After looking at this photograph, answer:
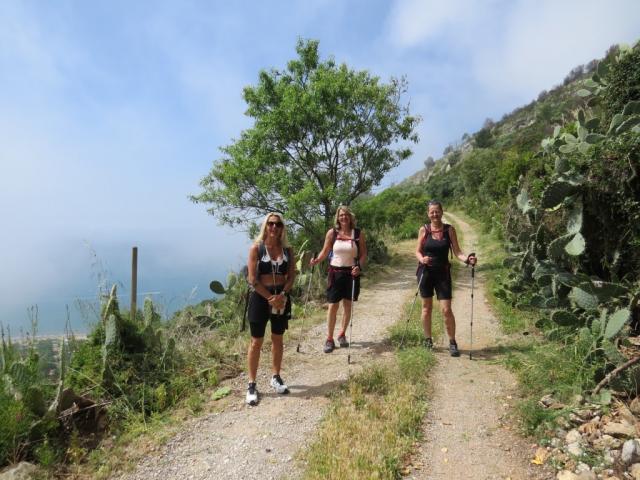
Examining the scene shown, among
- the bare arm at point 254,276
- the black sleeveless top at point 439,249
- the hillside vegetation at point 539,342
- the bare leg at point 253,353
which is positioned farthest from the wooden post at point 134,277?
the black sleeveless top at point 439,249

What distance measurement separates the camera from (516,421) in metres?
3.80

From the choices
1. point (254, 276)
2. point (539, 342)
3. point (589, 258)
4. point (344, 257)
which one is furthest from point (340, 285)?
point (589, 258)

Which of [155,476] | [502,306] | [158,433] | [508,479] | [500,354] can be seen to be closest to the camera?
[508,479]

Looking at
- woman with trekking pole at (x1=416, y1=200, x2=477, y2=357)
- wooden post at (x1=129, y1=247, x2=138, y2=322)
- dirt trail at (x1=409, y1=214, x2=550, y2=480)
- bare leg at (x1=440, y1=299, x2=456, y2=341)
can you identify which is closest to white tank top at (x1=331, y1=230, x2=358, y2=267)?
woman with trekking pole at (x1=416, y1=200, x2=477, y2=357)

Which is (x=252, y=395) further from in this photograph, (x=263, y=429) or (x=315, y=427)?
(x=315, y=427)

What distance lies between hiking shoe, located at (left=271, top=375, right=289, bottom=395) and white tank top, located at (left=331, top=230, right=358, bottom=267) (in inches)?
68.0

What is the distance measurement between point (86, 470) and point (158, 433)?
661 millimetres

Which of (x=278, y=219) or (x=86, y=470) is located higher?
(x=278, y=219)

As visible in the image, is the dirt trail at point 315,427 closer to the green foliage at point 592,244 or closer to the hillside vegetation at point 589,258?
the hillside vegetation at point 589,258

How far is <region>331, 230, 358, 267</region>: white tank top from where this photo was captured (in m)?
5.62

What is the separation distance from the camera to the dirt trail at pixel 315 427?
3348 millimetres

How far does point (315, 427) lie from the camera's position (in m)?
3.98

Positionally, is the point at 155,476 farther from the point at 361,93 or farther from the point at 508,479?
the point at 361,93

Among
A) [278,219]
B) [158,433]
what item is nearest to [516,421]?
[278,219]
